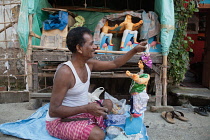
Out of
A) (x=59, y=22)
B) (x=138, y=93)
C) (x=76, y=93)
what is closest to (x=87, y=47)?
(x=76, y=93)

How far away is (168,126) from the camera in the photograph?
305 centimetres

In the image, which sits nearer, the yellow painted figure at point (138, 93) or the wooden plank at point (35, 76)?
the yellow painted figure at point (138, 93)

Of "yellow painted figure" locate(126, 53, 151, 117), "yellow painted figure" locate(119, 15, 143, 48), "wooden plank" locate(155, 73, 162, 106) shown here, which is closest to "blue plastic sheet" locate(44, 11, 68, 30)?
"yellow painted figure" locate(119, 15, 143, 48)

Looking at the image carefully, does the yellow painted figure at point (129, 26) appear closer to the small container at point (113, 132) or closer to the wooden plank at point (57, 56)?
the wooden plank at point (57, 56)

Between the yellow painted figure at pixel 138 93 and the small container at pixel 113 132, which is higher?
the yellow painted figure at pixel 138 93

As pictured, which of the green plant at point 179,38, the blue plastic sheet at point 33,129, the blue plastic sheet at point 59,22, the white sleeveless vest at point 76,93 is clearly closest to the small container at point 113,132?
the blue plastic sheet at point 33,129

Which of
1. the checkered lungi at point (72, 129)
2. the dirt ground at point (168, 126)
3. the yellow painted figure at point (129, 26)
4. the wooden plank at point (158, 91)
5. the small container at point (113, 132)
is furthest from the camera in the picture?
the yellow painted figure at point (129, 26)

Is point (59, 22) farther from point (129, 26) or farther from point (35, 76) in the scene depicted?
point (129, 26)

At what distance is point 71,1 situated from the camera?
5469 mm

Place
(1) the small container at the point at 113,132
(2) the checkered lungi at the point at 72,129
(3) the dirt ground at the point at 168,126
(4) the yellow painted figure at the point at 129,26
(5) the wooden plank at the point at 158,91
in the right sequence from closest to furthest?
(2) the checkered lungi at the point at 72,129 < (1) the small container at the point at 113,132 < (3) the dirt ground at the point at 168,126 < (5) the wooden plank at the point at 158,91 < (4) the yellow painted figure at the point at 129,26

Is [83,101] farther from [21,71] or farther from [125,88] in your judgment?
[21,71]

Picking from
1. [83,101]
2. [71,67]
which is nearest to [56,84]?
[71,67]

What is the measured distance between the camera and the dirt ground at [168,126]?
106 inches

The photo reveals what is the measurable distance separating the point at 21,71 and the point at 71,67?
4.28 m
